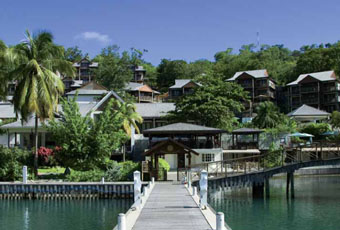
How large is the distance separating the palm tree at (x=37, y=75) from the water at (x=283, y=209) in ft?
55.0

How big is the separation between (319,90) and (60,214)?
73898 mm

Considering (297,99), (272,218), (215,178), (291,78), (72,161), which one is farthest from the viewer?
(291,78)

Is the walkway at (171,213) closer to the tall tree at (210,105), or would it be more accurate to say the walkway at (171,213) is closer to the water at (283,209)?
the water at (283,209)

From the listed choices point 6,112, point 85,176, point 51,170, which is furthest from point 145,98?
point 85,176

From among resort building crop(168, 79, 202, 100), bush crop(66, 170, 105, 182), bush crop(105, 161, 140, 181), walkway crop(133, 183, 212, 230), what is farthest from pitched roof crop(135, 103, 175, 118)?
resort building crop(168, 79, 202, 100)

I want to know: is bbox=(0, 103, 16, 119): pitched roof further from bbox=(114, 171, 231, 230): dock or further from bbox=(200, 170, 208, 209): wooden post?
bbox=(200, 170, 208, 209): wooden post

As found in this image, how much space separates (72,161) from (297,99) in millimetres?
68437

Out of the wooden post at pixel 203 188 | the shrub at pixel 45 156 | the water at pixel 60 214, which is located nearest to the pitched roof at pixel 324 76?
the shrub at pixel 45 156

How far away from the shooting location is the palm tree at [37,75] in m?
37.0

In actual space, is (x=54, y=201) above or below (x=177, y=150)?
below

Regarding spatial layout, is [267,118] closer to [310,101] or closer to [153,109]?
[153,109]

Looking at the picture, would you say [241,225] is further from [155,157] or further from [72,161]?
[72,161]

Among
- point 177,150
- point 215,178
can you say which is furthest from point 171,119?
point 215,178

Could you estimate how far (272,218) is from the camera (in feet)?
88.6
